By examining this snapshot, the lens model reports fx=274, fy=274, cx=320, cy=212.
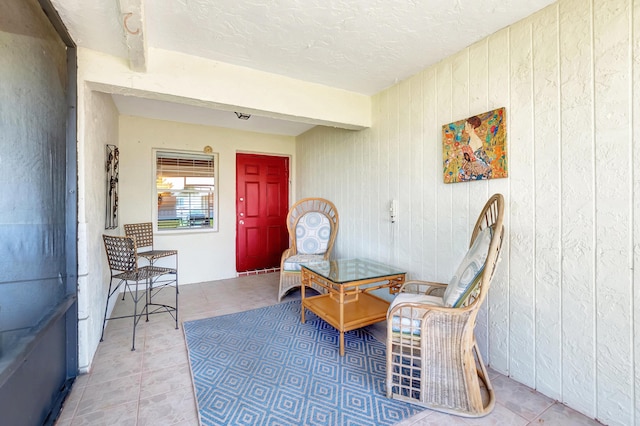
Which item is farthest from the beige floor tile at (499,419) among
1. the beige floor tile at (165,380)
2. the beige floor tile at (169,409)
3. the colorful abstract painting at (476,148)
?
Result: the beige floor tile at (165,380)

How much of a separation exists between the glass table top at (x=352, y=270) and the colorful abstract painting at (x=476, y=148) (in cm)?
97

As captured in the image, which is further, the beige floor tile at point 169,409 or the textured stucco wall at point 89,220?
the textured stucco wall at point 89,220

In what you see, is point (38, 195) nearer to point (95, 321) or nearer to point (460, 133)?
point (95, 321)

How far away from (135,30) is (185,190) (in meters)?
2.81

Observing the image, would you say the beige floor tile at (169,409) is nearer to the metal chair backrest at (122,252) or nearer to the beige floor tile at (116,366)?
the beige floor tile at (116,366)

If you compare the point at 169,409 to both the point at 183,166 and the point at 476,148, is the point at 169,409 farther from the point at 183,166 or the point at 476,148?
the point at 183,166

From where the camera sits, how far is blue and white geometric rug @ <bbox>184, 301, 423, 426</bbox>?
1.53 metres

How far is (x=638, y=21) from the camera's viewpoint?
1312 millimetres

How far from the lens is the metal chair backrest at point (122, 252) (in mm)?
2303

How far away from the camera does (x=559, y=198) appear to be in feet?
5.25

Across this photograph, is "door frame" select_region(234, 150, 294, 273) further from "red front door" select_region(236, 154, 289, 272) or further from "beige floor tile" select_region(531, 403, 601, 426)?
"beige floor tile" select_region(531, 403, 601, 426)

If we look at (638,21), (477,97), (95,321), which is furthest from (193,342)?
(638,21)

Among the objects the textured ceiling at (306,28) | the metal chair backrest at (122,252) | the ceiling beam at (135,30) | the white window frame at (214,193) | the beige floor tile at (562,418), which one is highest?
the textured ceiling at (306,28)

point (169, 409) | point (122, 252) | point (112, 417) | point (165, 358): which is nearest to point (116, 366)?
point (165, 358)
